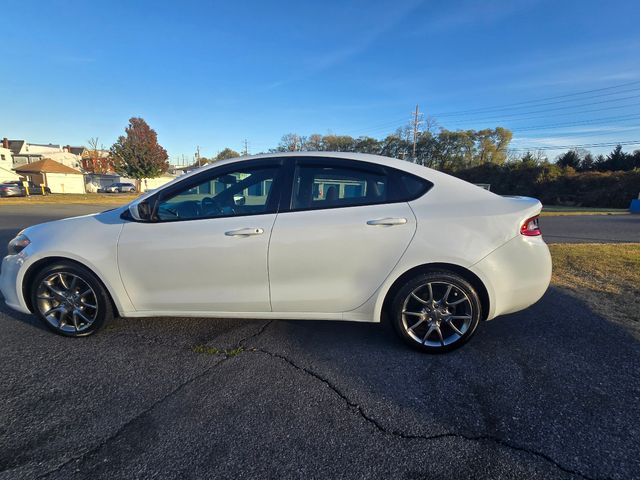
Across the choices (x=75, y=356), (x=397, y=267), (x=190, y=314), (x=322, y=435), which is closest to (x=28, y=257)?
(x=75, y=356)

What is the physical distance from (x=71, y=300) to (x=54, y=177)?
5538cm

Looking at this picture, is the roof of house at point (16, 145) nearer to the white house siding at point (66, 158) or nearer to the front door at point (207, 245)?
the white house siding at point (66, 158)

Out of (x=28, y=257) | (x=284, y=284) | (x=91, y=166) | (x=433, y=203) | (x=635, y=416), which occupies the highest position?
(x=91, y=166)

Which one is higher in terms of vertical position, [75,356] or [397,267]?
[397,267]

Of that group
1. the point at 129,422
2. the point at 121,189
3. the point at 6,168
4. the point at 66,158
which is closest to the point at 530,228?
the point at 129,422

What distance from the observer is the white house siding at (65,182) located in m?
45.4

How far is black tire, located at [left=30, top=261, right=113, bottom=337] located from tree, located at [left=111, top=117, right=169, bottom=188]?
44.7 metres

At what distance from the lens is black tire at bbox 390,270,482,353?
266 cm

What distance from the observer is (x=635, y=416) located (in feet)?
6.73

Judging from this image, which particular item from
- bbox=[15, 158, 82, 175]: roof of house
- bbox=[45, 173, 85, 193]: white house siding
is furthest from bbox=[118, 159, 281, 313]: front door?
bbox=[15, 158, 82, 175]: roof of house

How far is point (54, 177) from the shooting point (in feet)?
149

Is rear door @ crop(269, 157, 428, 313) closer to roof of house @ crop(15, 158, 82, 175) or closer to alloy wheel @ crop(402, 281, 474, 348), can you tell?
alloy wheel @ crop(402, 281, 474, 348)

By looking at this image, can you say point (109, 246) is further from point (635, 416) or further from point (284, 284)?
point (635, 416)

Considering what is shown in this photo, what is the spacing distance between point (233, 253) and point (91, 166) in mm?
79040
